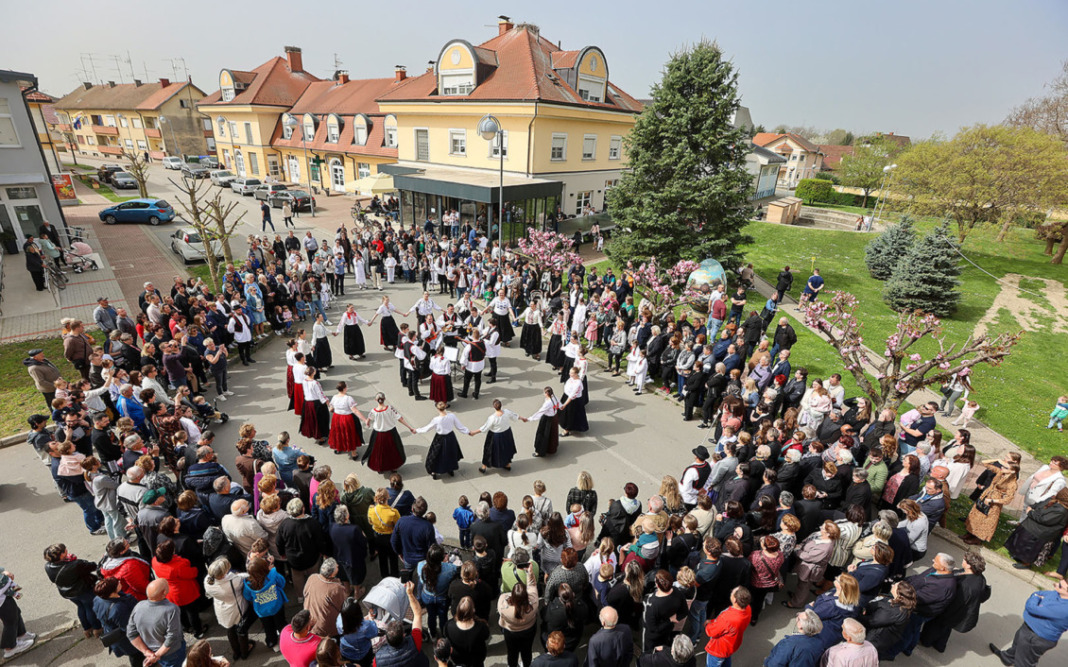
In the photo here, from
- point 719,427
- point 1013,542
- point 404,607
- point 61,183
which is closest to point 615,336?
point 719,427

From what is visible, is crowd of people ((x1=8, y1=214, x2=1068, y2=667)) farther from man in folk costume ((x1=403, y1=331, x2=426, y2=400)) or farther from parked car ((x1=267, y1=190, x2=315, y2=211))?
parked car ((x1=267, y1=190, x2=315, y2=211))

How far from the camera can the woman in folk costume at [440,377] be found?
Result: 1031 cm

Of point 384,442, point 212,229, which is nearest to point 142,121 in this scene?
point 212,229

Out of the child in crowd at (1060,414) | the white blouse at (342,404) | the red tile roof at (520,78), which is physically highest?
the red tile roof at (520,78)

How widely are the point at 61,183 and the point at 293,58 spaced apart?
24.6 m

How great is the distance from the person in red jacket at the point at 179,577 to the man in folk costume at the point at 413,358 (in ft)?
19.4

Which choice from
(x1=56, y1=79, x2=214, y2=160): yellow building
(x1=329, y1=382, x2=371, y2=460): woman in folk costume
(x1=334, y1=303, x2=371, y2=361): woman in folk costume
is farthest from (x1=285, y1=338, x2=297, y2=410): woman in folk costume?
(x1=56, y1=79, x2=214, y2=160): yellow building

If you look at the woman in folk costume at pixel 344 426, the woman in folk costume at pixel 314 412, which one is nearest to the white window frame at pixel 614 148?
the woman in folk costume at pixel 314 412

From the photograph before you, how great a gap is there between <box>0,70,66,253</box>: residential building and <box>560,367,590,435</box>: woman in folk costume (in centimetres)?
2355

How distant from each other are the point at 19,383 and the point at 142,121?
66020 millimetres

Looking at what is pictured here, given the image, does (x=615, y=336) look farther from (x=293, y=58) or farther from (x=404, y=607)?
(x=293, y=58)

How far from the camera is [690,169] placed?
18.2 metres

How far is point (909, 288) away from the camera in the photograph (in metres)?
19.1

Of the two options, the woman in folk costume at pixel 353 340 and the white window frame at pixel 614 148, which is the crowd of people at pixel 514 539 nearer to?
the woman in folk costume at pixel 353 340
